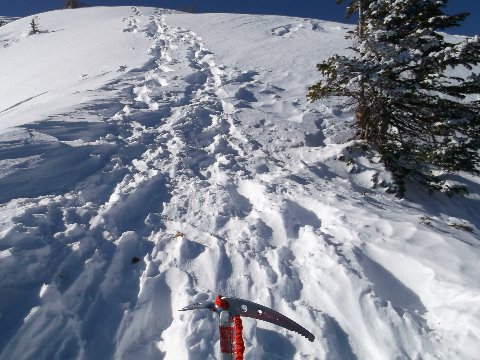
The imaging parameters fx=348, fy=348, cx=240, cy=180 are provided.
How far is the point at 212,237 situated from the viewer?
5289 mm

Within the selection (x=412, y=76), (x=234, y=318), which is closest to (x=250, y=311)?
(x=234, y=318)

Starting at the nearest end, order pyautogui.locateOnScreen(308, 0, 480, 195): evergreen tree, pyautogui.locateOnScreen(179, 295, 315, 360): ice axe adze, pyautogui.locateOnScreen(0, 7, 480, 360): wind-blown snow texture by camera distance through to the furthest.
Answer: pyautogui.locateOnScreen(179, 295, 315, 360): ice axe adze
pyautogui.locateOnScreen(0, 7, 480, 360): wind-blown snow texture
pyautogui.locateOnScreen(308, 0, 480, 195): evergreen tree

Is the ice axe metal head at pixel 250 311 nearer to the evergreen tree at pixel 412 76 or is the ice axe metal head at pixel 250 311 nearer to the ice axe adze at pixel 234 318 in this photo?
the ice axe adze at pixel 234 318

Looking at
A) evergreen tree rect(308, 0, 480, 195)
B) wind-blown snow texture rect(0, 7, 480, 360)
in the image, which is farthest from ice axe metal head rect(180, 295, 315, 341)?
evergreen tree rect(308, 0, 480, 195)

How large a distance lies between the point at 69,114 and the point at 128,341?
678cm

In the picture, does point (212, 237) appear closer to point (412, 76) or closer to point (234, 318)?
point (234, 318)

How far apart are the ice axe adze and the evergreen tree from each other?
474 centimetres

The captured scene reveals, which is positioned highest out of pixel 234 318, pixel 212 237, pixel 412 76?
pixel 412 76

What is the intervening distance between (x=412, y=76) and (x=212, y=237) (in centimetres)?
582

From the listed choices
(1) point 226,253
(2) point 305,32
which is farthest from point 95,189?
(2) point 305,32

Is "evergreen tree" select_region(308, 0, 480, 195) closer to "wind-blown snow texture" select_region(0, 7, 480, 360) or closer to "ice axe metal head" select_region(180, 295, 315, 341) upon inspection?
"wind-blown snow texture" select_region(0, 7, 480, 360)

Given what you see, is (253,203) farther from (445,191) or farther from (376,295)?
(445,191)

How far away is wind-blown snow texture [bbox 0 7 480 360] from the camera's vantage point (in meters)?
3.71

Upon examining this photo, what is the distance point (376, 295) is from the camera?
4.14 metres
